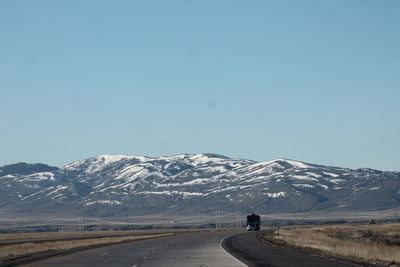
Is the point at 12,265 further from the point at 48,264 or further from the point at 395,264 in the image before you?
the point at 395,264

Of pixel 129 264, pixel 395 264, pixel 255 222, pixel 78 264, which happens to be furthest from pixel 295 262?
pixel 255 222

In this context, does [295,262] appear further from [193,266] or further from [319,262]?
[193,266]

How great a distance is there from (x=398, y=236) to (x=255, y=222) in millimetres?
51751

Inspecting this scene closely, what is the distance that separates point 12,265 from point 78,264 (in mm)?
3761

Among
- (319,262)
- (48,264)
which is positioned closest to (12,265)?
(48,264)

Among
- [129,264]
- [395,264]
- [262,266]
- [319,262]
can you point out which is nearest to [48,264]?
[129,264]

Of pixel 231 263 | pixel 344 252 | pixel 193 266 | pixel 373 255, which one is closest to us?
pixel 193 266

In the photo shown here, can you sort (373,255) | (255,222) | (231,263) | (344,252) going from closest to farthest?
(231,263) → (373,255) → (344,252) → (255,222)

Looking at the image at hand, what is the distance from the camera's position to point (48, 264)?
40688 millimetres

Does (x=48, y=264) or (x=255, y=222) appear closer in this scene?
(x=48, y=264)

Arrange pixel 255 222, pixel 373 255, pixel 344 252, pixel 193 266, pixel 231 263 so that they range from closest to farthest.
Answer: pixel 193 266 < pixel 231 263 < pixel 373 255 < pixel 344 252 < pixel 255 222

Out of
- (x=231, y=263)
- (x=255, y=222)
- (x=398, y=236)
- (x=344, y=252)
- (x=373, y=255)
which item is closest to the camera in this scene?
(x=231, y=263)

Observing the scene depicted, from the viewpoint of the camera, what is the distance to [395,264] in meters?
36.8

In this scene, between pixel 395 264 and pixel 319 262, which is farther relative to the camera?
pixel 319 262
